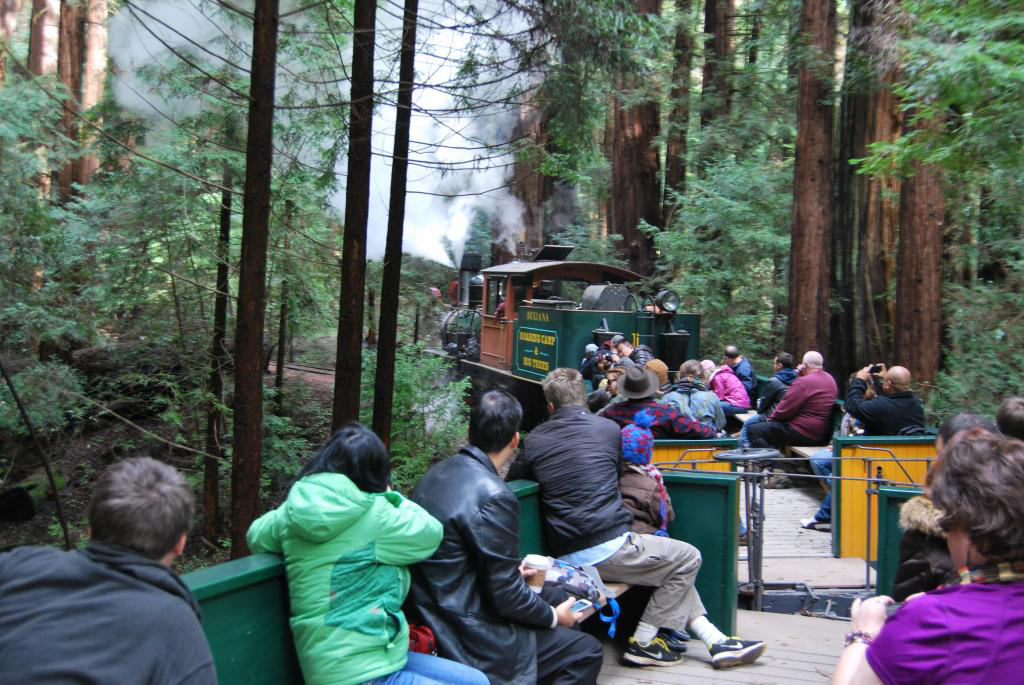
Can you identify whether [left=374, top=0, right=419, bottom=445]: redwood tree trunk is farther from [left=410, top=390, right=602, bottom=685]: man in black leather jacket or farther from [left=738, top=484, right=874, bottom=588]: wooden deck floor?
[left=410, top=390, right=602, bottom=685]: man in black leather jacket

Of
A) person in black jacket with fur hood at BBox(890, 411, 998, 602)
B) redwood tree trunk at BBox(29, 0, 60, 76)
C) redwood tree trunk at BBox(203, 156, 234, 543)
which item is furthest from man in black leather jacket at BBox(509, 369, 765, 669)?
redwood tree trunk at BBox(29, 0, 60, 76)

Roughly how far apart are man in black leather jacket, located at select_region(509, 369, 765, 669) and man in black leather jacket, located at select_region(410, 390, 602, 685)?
1.07m

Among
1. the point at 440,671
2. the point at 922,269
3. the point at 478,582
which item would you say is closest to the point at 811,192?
the point at 922,269

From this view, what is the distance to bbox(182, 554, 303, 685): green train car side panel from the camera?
9.27ft

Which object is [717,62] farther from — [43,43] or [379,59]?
[43,43]

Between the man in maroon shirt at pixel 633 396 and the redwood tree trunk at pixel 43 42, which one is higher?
the redwood tree trunk at pixel 43 42

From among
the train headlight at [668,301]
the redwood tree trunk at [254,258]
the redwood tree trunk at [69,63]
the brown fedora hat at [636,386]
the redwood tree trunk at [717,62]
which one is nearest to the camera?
the brown fedora hat at [636,386]

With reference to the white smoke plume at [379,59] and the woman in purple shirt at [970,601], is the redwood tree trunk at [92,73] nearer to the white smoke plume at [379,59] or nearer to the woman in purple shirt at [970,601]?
the white smoke plume at [379,59]

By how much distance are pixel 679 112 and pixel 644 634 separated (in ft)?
65.4

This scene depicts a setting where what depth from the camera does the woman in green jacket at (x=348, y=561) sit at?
285cm

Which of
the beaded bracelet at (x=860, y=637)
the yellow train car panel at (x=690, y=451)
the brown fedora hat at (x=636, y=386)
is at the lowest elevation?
the yellow train car panel at (x=690, y=451)

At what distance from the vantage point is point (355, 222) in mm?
9281

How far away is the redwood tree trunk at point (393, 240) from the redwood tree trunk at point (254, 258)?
→ 10.3 ft

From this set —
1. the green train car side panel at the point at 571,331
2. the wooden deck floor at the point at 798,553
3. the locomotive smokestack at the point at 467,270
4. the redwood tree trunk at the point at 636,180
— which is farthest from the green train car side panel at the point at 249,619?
the locomotive smokestack at the point at 467,270
